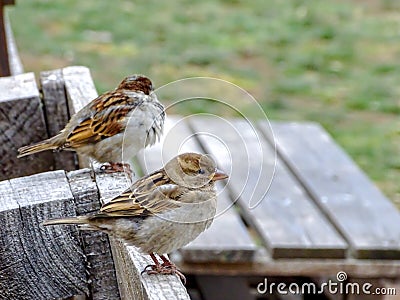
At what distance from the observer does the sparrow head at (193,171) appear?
2221 millimetres

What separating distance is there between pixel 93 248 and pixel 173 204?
0.31 meters

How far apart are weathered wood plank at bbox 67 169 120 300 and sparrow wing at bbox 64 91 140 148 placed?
0.87 m

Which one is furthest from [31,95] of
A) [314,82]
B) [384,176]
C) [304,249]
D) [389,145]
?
[314,82]

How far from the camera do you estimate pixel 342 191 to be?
522 cm

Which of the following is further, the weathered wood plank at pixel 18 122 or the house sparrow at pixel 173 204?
the weathered wood plank at pixel 18 122

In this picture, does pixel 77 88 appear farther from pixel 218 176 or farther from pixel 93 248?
pixel 93 248

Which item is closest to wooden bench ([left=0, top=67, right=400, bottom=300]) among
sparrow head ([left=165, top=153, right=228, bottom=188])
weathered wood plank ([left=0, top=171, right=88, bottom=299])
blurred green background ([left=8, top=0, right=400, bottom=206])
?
weathered wood plank ([left=0, top=171, right=88, bottom=299])

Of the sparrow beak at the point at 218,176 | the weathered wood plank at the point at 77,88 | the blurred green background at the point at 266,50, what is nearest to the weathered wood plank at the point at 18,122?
the weathered wood plank at the point at 77,88

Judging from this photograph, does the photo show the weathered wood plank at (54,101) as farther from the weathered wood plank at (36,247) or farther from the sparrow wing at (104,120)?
the weathered wood plank at (36,247)

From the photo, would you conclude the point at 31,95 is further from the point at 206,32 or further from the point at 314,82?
the point at 206,32

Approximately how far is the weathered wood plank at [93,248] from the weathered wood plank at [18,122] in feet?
2.06

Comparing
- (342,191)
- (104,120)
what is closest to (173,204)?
(104,120)

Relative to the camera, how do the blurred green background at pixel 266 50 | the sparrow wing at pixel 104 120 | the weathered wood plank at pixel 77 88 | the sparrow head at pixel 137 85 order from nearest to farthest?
the weathered wood plank at pixel 77 88 → the sparrow wing at pixel 104 120 → the sparrow head at pixel 137 85 → the blurred green background at pixel 266 50

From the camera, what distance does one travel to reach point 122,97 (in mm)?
3215
